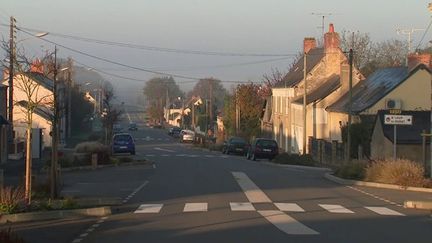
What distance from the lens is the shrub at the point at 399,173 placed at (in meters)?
28.6

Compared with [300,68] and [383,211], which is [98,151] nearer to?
[383,211]

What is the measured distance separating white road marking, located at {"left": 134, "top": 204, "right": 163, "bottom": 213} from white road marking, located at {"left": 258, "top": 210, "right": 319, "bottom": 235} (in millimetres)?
2624

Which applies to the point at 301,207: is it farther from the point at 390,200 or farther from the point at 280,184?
the point at 280,184

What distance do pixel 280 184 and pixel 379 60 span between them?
2421 inches

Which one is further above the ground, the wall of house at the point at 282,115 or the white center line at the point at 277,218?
the wall of house at the point at 282,115

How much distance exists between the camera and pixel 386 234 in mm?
14781

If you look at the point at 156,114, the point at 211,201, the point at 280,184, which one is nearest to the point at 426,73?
the point at 280,184

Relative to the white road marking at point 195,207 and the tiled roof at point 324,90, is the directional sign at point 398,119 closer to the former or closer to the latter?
the white road marking at point 195,207

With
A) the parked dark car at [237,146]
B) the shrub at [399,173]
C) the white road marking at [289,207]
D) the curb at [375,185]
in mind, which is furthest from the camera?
the parked dark car at [237,146]

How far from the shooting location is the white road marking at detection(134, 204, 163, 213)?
18.9 m

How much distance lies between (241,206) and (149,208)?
243 centimetres

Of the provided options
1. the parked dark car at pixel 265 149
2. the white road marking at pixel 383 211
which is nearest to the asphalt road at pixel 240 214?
the white road marking at pixel 383 211

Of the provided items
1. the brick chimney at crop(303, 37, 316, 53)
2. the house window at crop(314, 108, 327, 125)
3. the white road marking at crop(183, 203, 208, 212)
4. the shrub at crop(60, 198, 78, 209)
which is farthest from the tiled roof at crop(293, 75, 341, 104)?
the shrub at crop(60, 198, 78, 209)

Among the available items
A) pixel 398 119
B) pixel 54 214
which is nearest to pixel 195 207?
pixel 54 214
